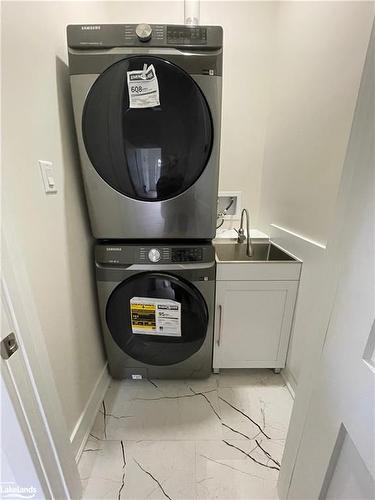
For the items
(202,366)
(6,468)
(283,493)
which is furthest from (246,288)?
(6,468)

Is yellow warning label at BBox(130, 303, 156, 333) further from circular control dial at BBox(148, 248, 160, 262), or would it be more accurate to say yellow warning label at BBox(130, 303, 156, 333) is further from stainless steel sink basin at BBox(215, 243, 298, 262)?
stainless steel sink basin at BBox(215, 243, 298, 262)

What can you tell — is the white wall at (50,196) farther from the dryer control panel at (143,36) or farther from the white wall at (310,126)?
the white wall at (310,126)

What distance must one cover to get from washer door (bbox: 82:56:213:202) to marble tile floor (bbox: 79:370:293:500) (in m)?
1.28

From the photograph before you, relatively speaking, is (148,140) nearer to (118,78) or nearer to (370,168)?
(118,78)

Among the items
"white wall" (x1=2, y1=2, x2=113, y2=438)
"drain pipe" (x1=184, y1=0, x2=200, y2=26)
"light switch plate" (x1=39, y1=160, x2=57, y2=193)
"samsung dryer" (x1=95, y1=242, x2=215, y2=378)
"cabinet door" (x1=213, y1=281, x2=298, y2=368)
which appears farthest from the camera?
"drain pipe" (x1=184, y1=0, x2=200, y2=26)

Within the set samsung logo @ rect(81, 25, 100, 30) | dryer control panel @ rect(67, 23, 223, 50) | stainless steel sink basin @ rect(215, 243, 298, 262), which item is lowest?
stainless steel sink basin @ rect(215, 243, 298, 262)

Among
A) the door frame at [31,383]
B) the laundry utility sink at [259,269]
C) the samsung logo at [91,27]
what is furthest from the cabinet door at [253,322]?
the samsung logo at [91,27]

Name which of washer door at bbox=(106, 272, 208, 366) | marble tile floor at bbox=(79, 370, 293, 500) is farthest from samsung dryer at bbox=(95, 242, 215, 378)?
marble tile floor at bbox=(79, 370, 293, 500)

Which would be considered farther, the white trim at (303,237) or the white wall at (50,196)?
the white trim at (303,237)

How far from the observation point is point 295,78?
1408 mm

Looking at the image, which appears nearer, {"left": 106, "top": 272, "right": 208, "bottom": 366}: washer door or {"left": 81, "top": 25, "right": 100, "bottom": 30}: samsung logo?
{"left": 81, "top": 25, "right": 100, "bottom": 30}: samsung logo

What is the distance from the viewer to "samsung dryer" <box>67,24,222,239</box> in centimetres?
97

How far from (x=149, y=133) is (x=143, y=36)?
0.37 m

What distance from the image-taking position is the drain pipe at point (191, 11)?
153cm
